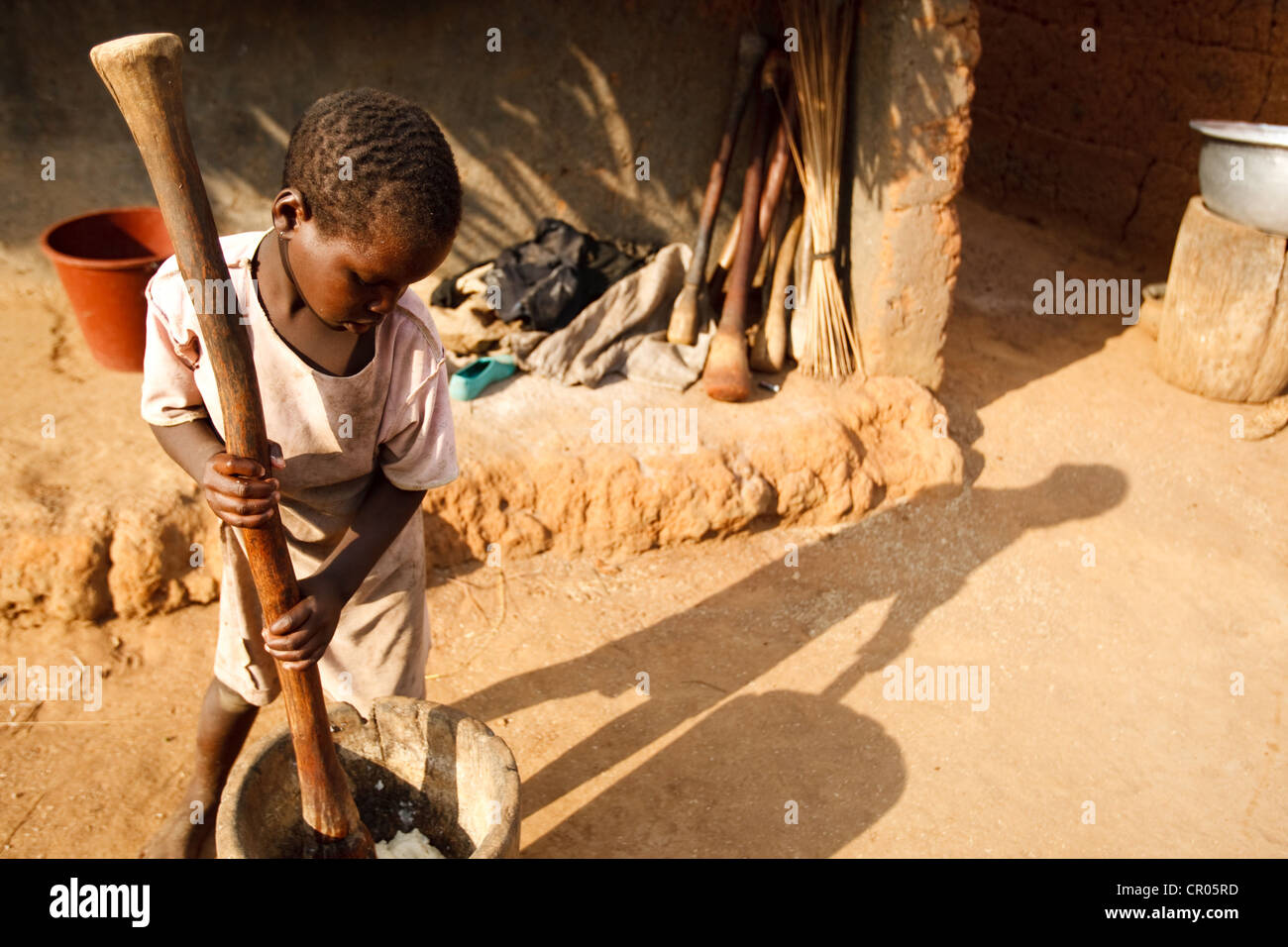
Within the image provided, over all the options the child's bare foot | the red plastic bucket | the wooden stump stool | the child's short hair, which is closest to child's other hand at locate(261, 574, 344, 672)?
the child's short hair

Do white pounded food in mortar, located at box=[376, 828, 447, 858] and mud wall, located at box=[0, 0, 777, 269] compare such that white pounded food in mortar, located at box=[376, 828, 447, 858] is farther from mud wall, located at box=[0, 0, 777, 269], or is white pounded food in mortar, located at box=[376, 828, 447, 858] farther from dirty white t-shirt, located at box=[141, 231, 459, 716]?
mud wall, located at box=[0, 0, 777, 269]

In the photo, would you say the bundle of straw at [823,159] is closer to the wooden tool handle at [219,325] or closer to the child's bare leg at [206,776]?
the child's bare leg at [206,776]

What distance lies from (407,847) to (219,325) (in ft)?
4.32

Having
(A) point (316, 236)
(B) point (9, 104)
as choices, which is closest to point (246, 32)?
(B) point (9, 104)

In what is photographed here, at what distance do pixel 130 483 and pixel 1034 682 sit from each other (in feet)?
10.4

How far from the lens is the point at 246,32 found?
4316mm

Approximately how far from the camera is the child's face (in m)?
1.64

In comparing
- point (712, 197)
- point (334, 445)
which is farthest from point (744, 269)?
point (334, 445)

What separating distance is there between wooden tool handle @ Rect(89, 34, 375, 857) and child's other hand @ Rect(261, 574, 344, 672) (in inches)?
0.8

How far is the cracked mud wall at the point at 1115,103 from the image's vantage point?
18.9 ft

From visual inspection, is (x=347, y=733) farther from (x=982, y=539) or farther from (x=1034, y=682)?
(x=982, y=539)

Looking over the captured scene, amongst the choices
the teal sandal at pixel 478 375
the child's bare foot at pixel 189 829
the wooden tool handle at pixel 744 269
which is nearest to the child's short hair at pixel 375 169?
the child's bare foot at pixel 189 829

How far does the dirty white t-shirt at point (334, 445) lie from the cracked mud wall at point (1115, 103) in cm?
566

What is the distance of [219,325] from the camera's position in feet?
4.91
